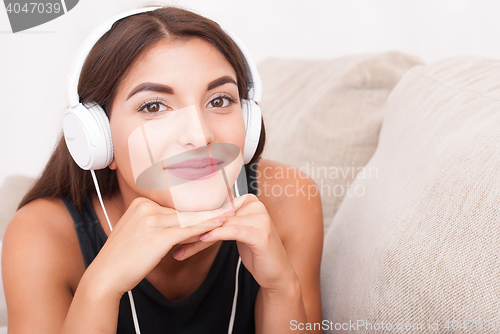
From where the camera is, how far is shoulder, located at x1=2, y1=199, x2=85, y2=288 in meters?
0.89

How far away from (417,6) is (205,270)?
5.13 ft

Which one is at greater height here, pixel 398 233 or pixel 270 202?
pixel 398 233

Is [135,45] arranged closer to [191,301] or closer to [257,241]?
[257,241]

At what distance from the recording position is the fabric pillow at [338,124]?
1.41 metres

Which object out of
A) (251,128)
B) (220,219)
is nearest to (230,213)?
(220,219)

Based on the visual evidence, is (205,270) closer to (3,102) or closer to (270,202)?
(270,202)

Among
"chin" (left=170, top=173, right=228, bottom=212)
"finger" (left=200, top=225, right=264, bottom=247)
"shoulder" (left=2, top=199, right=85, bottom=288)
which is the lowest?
"shoulder" (left=2, top=199, right=85, bottom=288)

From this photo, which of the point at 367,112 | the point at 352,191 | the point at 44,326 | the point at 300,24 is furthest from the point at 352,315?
the point at 300,24

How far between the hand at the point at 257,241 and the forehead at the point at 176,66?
0.28m

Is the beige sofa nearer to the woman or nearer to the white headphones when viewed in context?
the woman

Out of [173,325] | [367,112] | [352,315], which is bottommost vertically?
[173,325]

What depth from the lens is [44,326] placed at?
2.70ft

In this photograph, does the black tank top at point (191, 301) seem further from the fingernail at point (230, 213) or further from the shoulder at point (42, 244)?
the fingernail at point (230, 213)

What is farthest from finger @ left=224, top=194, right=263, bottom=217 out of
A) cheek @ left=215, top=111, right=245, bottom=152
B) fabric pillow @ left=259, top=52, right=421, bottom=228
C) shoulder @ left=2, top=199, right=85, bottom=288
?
fabric pillow @ left=259, top=52, right=421, bottom=228
